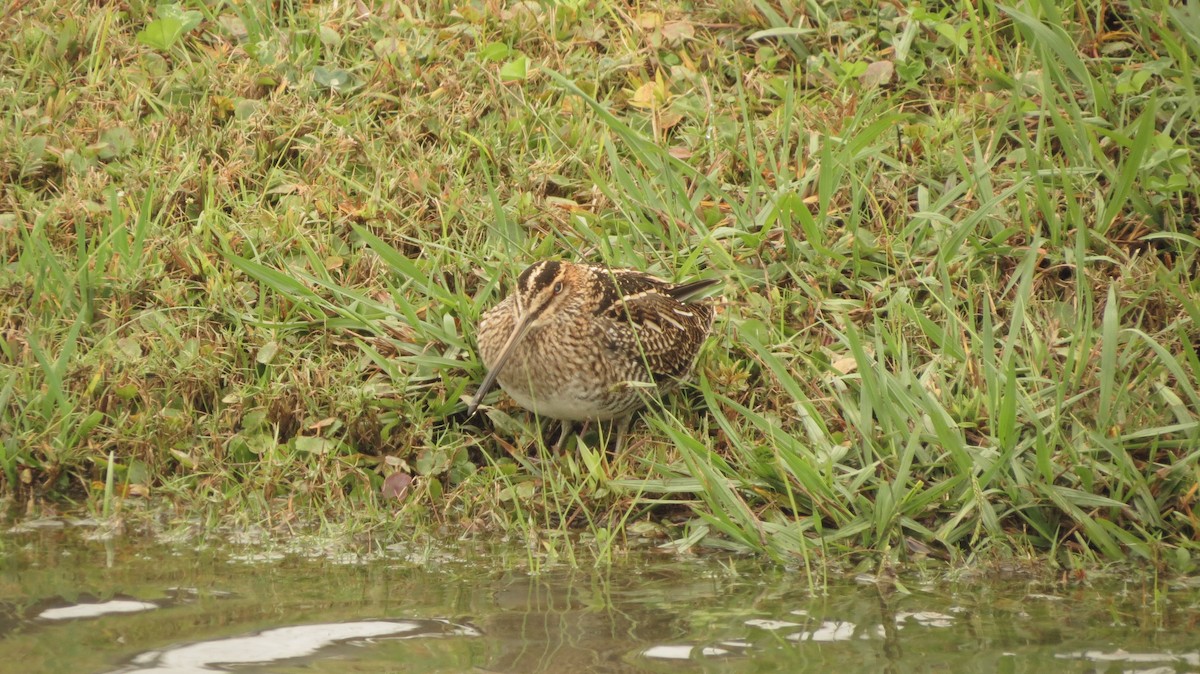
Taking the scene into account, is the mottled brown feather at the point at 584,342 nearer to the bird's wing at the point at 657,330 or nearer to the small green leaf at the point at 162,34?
the bird's wing at the point at 657,330

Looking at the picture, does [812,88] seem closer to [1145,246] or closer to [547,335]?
[1145,246]

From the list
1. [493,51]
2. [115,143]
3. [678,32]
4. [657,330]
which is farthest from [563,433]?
[115,143]

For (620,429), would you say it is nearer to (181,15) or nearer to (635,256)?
(635,256)

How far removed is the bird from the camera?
195 inches

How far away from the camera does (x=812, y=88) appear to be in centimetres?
651

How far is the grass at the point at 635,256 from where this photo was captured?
4.73 meters

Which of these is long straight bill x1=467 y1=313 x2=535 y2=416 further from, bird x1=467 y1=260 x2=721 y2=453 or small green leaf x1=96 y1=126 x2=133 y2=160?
small green leaf x1=96 y1=126 x2=133 y2=160

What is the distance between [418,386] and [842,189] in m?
1.97

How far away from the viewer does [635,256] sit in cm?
571

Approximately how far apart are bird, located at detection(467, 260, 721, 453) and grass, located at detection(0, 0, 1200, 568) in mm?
167

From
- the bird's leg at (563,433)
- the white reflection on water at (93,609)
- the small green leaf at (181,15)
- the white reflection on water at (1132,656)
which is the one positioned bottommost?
the white reflection on water at (1132,656)

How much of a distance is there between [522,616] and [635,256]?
6.71 feet

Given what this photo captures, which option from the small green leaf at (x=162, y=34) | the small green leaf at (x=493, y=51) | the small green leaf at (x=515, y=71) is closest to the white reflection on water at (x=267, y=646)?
the small green leaf at (x=515, y=71)

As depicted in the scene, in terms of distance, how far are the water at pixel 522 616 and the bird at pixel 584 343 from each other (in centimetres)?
61
